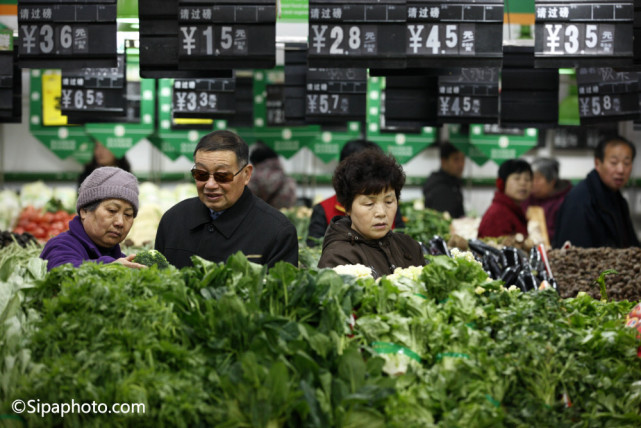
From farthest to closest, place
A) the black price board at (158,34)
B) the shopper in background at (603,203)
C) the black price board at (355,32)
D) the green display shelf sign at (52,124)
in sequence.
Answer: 1. the green display shelf sign at (52,124)
2. the shopper in background at (603,203)
3. the black price board at (158,34)
4. the black price board at (355,32)

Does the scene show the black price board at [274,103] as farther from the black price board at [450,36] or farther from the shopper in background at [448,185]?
the black price board at [450,36]

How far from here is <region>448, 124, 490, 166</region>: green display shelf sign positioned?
12039 millimetres

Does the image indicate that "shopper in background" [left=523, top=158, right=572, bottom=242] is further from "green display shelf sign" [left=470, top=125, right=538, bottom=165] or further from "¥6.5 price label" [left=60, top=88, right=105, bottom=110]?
"¥6.5 price label" [left=60, top=88, right=105, bottom=110]

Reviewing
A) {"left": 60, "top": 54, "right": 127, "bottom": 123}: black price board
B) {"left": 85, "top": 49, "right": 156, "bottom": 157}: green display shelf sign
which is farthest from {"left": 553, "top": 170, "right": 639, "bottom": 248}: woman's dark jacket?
{"left": 85, "top": 49, "right": 156, "bottom": 157}: green display shelf sign

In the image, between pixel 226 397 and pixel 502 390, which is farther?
pixel 502 390

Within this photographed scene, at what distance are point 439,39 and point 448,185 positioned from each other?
532cm

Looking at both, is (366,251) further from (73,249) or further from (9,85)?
(9,85)

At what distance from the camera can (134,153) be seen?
13977 millimetres

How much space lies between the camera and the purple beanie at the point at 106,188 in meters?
4.42

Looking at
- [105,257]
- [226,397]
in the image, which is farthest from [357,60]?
[226,397]

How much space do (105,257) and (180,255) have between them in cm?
52

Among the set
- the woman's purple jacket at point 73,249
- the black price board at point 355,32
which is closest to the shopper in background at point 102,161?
the black price board at point 355,32

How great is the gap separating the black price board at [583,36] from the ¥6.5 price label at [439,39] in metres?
0.48

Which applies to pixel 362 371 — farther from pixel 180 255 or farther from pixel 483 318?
pixel 180 255
